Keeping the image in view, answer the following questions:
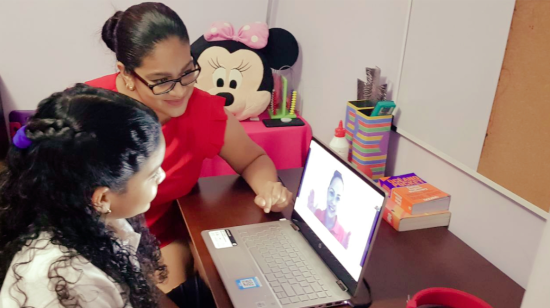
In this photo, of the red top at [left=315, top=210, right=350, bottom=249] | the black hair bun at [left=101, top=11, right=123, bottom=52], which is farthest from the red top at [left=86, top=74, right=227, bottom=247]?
the red top at [left=315, top=210, right=350, bottom=249]

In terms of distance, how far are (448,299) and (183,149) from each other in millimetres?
839

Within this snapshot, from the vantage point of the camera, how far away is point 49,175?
708 mm

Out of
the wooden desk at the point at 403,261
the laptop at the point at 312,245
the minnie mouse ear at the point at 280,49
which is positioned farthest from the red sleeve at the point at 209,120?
the minnie mouse ear at the point at 280,49

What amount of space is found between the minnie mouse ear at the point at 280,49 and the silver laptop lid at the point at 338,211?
102 centimetres

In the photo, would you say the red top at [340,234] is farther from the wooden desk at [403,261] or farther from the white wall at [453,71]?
the white wall at [453,71]

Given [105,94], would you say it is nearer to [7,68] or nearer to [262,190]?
[262,190]

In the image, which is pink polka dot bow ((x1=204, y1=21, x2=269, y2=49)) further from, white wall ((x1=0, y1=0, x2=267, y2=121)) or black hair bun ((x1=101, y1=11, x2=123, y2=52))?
black hair bun ((x1=101, y1=11, x2=123, y2=52))

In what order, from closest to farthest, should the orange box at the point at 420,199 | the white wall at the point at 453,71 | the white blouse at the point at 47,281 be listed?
the white blouse at the point at 47,281 → the white wall at the point at 453,71 → the orange box at the point at 420,199

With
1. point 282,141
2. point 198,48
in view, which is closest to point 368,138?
point 282,141

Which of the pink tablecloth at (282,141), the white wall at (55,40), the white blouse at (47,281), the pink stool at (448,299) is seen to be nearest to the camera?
the white blouse at (47,281)

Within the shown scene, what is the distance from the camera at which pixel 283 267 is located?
1.00 meters

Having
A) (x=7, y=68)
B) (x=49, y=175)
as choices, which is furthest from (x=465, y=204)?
(x=7, y=68)

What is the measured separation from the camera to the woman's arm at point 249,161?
1.30 m

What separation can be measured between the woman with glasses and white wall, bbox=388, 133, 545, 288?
0.40 metres
